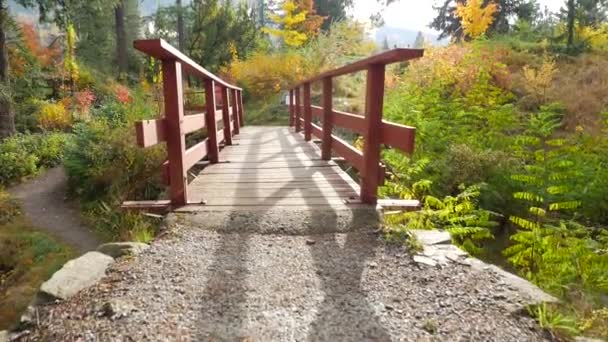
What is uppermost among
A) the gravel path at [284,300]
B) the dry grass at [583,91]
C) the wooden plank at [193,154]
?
the dry grass at [583,91]

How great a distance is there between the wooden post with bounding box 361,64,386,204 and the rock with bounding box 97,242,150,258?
171cm

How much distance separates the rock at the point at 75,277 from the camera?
175cm

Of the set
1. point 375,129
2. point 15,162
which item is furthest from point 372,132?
point 15,162

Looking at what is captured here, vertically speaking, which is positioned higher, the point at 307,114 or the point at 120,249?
the point at 307,114

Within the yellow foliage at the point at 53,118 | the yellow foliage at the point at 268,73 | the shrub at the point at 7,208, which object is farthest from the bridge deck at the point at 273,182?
the yellow foliage at the point at 268,73

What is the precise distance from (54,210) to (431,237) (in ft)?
22.3

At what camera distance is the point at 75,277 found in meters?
1.89

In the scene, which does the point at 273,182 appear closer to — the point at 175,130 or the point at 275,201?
the point at 275,201

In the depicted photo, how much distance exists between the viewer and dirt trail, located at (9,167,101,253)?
5699 mm

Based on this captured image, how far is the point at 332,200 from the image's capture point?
3.23 meters

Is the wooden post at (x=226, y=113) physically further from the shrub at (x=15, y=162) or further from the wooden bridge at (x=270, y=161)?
the shrub at (x=15, y=162)

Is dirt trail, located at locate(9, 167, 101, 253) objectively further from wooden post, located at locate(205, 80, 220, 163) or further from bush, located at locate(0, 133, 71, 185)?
wooden post, located at locate(205, 80, 220, 163)

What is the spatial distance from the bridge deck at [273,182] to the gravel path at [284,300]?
2.68 feet

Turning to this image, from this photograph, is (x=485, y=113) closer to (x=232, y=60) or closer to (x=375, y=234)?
(x=375, y=234)
